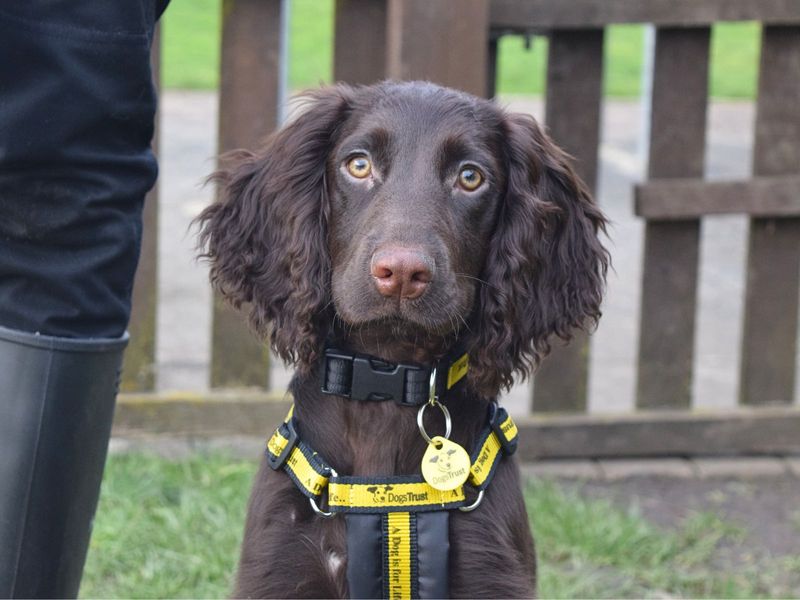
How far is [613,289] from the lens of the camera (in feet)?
22.6

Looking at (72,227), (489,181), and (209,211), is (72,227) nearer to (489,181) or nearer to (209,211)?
(209,211)

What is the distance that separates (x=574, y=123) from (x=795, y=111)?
758 millimetres

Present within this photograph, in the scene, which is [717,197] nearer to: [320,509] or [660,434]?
[660,434]

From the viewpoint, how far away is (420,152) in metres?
2.65

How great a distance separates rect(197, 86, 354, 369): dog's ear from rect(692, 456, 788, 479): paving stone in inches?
87.8

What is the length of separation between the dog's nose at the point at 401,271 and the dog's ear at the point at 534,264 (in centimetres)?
29

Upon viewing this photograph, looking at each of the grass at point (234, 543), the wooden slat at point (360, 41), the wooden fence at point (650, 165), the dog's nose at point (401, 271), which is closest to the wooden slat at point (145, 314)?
the wooden fence at point (650, 165)

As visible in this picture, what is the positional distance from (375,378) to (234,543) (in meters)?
1.27

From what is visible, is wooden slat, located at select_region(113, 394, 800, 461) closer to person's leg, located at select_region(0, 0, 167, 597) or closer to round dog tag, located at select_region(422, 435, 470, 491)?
person's leg, located at select_region(0, 0, 167, 597)

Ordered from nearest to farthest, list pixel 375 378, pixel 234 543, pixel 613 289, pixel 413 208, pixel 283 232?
1. pixel 413 208
2. pixel 375 378
3. pixel 283 232
4. pixel 234 543
5. pixel 613 289

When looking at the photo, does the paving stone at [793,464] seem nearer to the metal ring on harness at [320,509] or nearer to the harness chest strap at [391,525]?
the harness chest strap at [391,525]

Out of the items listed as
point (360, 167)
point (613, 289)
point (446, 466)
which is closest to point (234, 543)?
point (446, 466)

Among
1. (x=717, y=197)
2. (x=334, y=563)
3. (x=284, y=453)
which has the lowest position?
(x=334, y=563)

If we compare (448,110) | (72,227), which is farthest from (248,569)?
(448,110)
